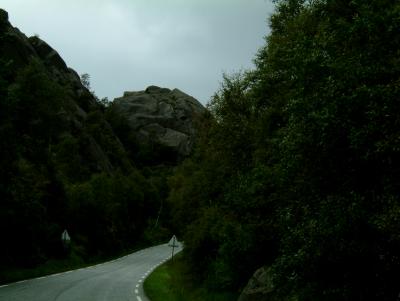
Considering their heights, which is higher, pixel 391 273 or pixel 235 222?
pixel 235 222

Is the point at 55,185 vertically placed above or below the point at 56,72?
below

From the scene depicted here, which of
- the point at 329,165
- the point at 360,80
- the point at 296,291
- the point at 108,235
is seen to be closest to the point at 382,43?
the point at 360,80

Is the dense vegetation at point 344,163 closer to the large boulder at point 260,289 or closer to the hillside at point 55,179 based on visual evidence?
the large boulder at point 260,289

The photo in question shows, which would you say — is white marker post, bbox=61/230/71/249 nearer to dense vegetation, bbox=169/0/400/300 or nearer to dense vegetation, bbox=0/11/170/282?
dense vegetation, bbox=0/11/170/282

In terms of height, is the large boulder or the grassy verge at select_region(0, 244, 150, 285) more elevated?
the grassy verge at select_region(0, 244, 150, 285)

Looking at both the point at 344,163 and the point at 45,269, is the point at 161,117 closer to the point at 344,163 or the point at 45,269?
the point at 45,269

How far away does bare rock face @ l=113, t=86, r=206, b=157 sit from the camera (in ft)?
385

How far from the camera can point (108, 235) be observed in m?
54.0

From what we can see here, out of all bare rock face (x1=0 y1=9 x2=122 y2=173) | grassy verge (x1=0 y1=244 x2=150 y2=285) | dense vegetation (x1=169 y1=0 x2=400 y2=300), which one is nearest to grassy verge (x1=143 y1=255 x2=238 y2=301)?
grassy verge (x1=0 y1=244 x2=150 y2=285)

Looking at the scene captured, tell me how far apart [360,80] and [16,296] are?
13191 mm

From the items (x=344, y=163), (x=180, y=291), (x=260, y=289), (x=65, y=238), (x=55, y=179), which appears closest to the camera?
(x=344, y=163)

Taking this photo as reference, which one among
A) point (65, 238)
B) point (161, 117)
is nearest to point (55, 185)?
point (65, 238)

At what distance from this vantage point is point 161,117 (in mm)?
120875

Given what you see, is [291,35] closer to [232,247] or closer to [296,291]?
[232,247]
